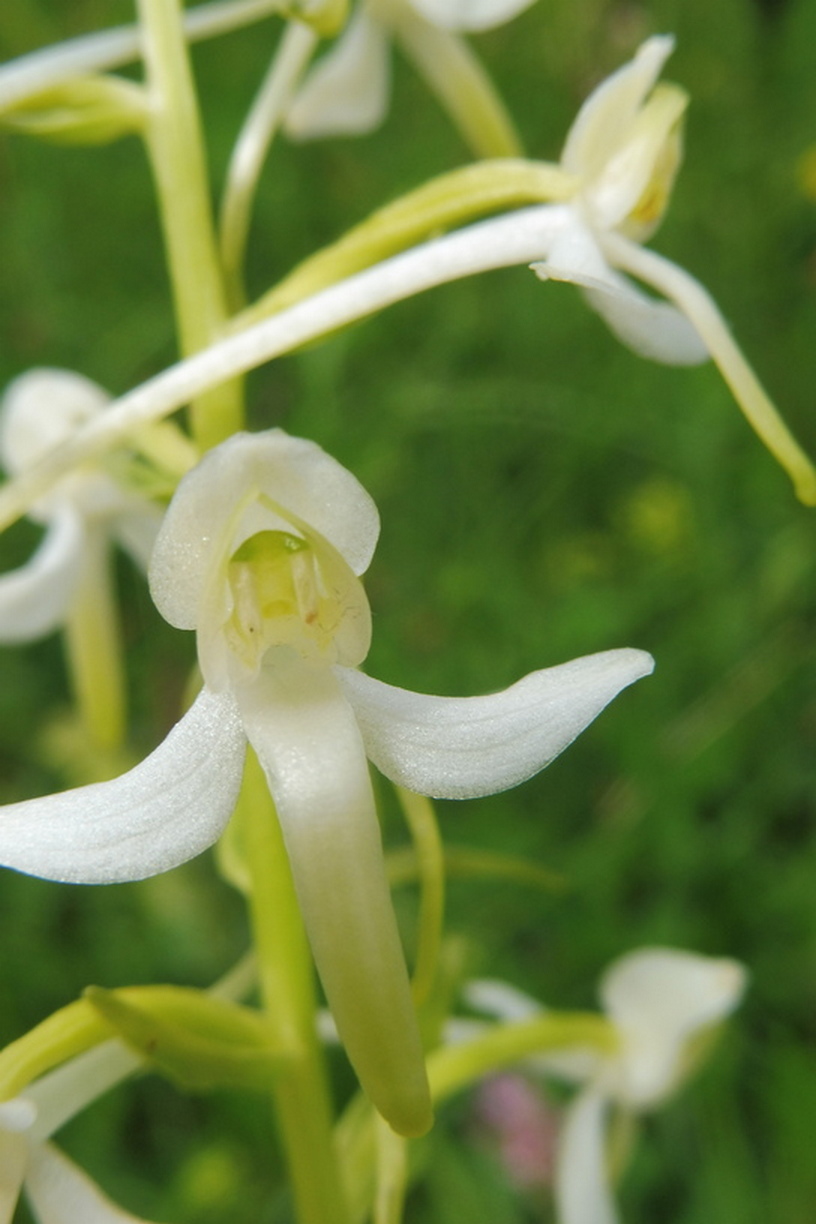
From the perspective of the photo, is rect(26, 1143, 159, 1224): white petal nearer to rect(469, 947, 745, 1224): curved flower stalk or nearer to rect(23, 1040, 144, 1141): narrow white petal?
rect(23, 1040, 144, 1141): narrow white petal

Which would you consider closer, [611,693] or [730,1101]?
[611,693]

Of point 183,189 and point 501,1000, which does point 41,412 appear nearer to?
point 183,189

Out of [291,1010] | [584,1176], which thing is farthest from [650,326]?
[584,1176]

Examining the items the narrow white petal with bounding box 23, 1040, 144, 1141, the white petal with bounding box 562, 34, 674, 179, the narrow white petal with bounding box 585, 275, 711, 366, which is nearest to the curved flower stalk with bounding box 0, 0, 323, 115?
the white petal with bounding box 562, 34, 674, 179

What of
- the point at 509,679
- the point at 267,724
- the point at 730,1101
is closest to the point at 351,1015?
the point at 267,724

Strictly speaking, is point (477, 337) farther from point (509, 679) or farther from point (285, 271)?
point (509, 679)

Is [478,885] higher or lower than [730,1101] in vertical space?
higher
